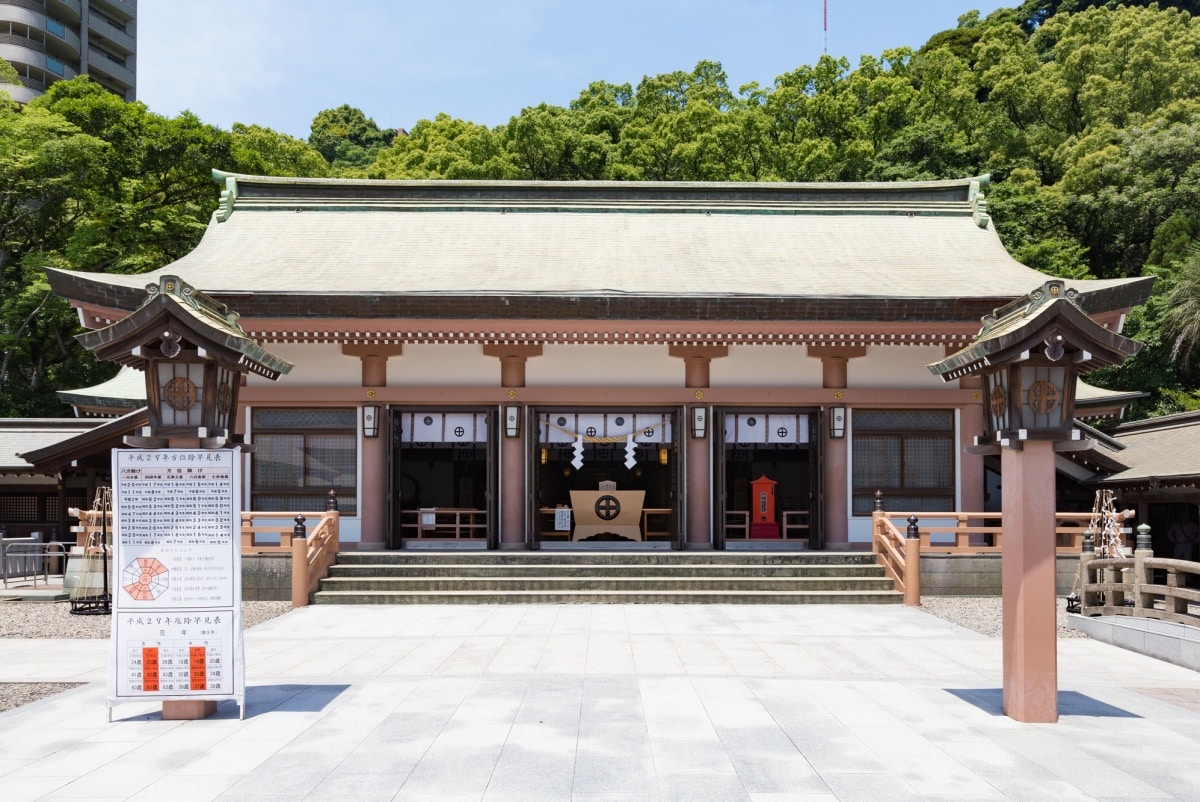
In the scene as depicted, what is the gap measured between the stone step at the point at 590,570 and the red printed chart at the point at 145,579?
7.61m

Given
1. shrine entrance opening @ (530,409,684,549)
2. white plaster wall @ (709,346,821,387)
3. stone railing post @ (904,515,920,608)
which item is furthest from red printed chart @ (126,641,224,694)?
white plaster wall @ (709,346,821,387)

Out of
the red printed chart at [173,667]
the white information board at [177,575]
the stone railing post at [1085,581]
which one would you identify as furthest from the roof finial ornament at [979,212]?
the red printed chart at [173,667]

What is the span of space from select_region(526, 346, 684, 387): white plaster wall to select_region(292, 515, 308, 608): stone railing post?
16.9 feet

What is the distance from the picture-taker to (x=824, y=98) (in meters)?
42.0

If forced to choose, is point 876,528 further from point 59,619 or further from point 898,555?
point 59,619

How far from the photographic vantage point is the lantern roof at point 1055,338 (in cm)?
725

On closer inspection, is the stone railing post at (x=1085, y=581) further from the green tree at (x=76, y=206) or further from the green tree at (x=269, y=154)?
the green tree at (x=269, y=154)

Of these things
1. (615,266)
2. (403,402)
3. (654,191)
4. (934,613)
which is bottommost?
(934,613)

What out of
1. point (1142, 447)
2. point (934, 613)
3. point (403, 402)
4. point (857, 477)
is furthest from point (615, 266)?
point (1142, 447)

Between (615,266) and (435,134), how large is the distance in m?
30.6

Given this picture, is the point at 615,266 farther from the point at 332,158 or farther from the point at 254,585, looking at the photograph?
the point at 332,158

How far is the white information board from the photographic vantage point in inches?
286

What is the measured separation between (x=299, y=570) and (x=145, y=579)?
6.70m

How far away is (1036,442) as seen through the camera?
7434 mm
